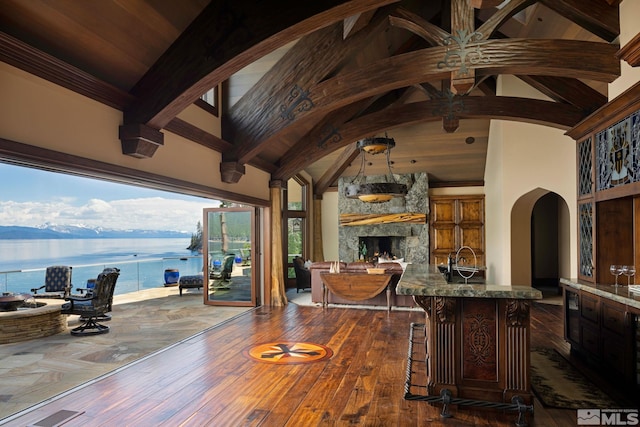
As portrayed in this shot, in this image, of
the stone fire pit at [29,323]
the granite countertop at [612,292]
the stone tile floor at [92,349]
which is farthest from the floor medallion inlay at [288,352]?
the stone fire pit at [29,323]

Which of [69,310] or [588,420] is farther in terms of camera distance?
[69,310]

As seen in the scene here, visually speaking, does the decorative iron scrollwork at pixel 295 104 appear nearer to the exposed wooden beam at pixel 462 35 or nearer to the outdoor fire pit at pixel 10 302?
the exposed wooden beam at pixel 462 35

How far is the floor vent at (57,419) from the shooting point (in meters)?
2.69

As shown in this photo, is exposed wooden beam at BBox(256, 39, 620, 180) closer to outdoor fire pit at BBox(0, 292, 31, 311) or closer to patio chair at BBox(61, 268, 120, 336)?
patio chair at BBox(61, 268, 120, 336)

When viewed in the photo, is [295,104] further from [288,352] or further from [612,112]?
[612,112]

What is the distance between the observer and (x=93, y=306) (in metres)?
5.35

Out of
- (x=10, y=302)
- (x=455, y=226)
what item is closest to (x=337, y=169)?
(x=455, y=226)

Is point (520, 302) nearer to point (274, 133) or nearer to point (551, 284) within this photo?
point (274, 133)

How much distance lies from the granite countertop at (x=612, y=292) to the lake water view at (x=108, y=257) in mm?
8097

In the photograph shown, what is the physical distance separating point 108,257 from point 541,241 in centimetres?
1799

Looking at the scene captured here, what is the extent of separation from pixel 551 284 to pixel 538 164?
370 centimetres

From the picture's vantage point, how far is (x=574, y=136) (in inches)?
191

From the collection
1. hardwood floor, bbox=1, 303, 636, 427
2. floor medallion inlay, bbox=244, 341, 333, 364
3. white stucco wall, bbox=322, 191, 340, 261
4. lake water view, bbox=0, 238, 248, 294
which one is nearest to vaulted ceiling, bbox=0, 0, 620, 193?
hardwood floor, bbox=1, 303, 636, 427

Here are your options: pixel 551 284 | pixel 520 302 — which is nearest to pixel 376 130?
pixel 520 302
